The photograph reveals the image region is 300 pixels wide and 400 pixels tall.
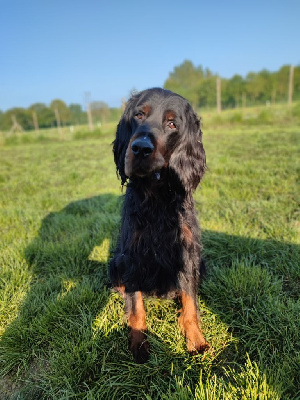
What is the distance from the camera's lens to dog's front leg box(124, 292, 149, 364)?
1747 millimetres

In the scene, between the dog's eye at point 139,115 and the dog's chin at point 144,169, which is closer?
the dog's chin at point 144,169

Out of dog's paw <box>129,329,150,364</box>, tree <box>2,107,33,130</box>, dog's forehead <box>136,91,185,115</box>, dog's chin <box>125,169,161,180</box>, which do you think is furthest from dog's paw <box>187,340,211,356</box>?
tree <box>2,107,33,130</box>

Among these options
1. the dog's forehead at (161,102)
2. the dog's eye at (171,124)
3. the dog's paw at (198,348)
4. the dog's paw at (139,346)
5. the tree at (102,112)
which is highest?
the tree at (102,112)

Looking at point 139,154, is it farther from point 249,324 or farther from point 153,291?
point 249,324

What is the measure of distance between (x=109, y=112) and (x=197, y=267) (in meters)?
40.0

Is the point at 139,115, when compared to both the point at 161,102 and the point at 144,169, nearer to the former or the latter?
the point at 161,102

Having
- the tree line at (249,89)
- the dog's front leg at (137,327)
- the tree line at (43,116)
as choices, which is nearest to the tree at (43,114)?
the tree line at (43,116)

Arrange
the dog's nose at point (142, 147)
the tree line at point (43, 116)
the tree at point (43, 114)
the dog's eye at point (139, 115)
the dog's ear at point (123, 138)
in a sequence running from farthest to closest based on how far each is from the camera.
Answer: the tree at point (43, 114), the tree line at point (43, 116), the dog's ear at point (123, 138), the dog's eye at point (139, 115), the dog's nose at point (142, 147)

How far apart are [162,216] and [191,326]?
2.71 ft

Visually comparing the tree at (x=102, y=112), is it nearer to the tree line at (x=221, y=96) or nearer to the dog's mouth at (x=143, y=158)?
the tree line at (x=221, y=96)

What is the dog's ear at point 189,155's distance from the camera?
177 centimetres

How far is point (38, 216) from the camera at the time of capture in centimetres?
391

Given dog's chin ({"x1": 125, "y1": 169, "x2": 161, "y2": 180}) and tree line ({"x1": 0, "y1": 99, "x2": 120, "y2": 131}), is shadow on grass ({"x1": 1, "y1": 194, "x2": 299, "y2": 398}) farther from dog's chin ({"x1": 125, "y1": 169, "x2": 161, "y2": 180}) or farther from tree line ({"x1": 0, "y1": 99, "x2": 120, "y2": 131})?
→ tree line ({"x1": 0, "y1": 99, "x2": 120, "y2": 131})

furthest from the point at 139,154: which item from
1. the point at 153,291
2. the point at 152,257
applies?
the point at 153,291
